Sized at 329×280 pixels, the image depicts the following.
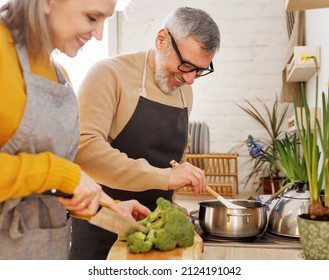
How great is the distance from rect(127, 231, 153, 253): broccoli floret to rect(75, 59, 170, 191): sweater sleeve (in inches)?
12.8

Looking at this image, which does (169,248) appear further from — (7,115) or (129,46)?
(129,46)

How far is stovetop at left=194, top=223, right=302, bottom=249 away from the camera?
1093 millimetres

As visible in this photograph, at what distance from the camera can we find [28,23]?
76cm

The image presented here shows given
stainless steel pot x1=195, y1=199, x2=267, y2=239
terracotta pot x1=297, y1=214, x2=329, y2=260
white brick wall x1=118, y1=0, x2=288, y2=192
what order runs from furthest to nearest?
white brick wall x1=118, y1=0, x2=288, y2=192 → stainless steel pot x1=195, y1=199, x2=267, y2=239 → terracotta pot x1=297, y1=214, x2=329, y2=260

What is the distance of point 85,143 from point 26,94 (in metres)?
0.51

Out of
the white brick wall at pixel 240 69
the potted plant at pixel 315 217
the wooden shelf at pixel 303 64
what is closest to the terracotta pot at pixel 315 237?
the potted plant at pixel 315 217

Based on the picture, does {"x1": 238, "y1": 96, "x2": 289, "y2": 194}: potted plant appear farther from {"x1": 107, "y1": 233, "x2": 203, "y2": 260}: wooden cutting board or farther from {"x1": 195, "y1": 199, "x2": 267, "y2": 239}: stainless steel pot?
{"x1": 107, "y1": 233, "x2": 203, "y2": 260}: wooden cutting board

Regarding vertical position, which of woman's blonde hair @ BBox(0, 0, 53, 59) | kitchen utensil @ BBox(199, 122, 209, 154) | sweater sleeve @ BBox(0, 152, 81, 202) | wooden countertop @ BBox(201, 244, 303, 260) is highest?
woman's blonde hair @ BBox(0, 0, 53, 59)

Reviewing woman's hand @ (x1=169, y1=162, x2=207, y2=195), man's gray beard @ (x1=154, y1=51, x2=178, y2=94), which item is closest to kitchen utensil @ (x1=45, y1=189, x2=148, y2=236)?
woman's hand @ (x1=169, y1=162, x2=207, y2=195)

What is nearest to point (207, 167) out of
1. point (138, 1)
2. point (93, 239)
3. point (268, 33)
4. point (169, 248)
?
point (268, 33)

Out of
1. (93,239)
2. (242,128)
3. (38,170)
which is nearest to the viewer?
(38,170)

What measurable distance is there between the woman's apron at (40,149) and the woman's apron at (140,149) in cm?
50

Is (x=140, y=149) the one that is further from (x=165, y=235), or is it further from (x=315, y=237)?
(x=315, y=237)

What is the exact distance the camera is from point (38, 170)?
0.69 metres
